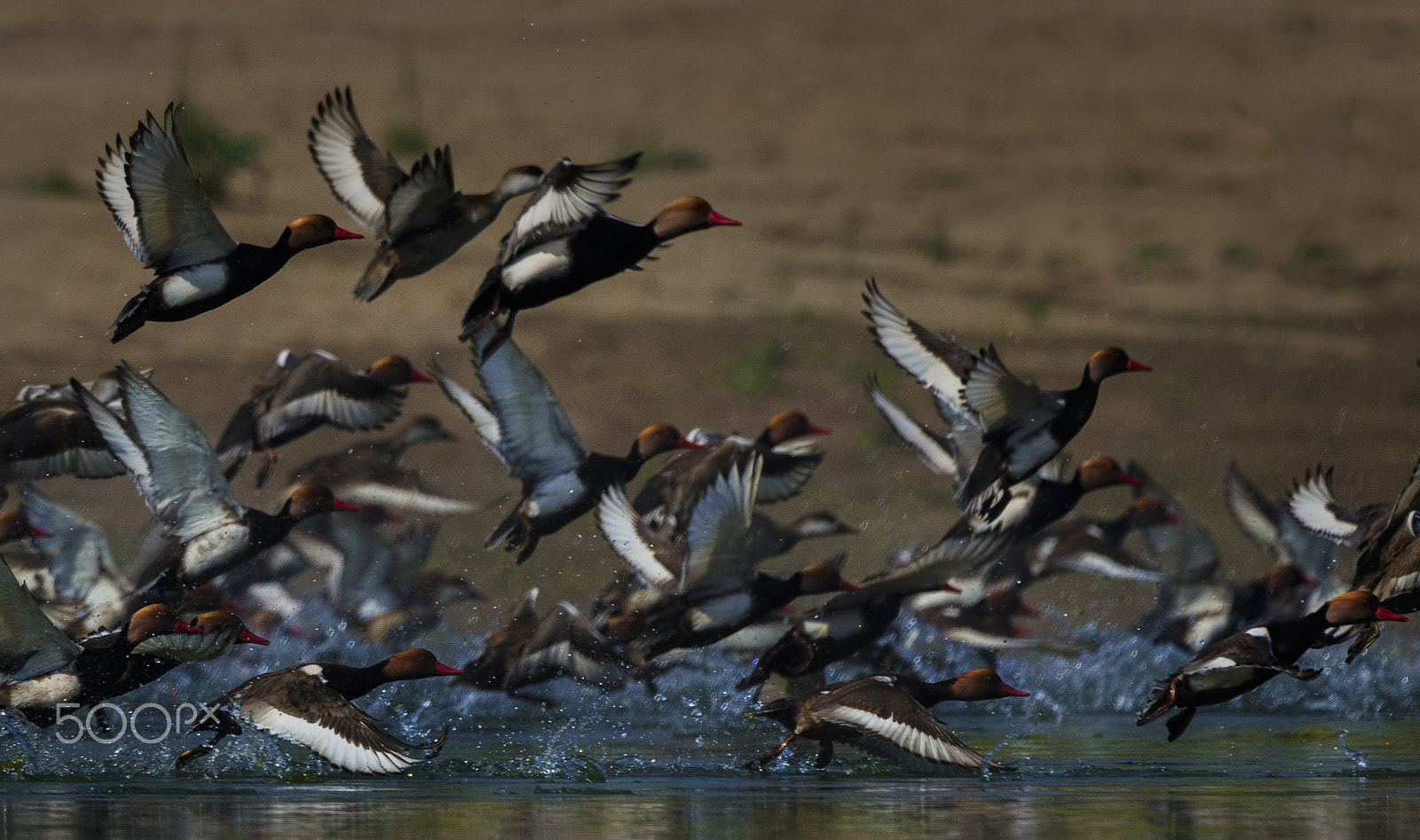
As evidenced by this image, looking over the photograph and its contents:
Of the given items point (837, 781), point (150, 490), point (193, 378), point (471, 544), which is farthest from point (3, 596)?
point (193, 378)

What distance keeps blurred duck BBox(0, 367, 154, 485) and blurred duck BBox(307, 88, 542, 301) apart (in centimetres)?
182

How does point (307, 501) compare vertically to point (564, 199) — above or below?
below

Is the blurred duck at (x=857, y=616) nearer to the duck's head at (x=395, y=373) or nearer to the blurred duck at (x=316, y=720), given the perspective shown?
the blurred duck at (x=316, y=720)

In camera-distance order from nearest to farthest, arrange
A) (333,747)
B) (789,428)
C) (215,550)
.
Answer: (333,747)
(215,550)
(789,428)

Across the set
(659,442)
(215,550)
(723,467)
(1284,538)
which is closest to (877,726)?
(723,467)

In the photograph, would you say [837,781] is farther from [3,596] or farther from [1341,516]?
[1341,516]

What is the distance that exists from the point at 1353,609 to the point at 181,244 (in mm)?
4561

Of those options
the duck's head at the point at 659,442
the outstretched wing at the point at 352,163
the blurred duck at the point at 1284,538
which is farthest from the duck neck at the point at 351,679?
the blurred duck at the point at 1284,538

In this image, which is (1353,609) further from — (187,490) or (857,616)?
(187,490)

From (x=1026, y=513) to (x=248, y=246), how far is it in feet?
12.0

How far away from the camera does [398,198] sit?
23.4ft

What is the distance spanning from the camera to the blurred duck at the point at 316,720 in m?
6.76

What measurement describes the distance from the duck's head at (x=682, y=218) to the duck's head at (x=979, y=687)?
1.90 m

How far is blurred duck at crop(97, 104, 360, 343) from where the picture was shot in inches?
292
